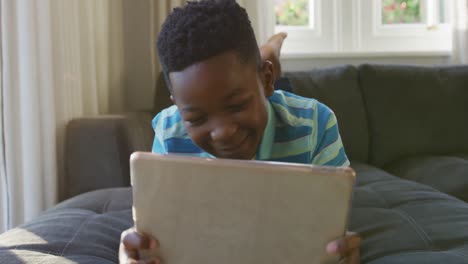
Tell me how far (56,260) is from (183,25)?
1.64 ft

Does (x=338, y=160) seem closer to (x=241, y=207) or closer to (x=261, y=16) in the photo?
(x=241, y=207)

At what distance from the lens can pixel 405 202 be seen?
4.83ft

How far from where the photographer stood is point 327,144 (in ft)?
3.89

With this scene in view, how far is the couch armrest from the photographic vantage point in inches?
68.8

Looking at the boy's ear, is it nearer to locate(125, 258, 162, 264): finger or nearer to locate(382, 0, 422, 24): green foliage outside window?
locate(125, 258, 162, 264): finger

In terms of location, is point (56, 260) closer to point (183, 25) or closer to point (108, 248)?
point (108, 248)

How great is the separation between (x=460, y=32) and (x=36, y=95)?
6.48 feet

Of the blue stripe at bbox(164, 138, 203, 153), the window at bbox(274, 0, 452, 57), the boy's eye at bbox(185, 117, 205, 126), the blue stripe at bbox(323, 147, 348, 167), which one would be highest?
the window at bbox(274, 0, 452, 57)

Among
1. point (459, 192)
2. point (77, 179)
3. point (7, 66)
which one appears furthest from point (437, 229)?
point (7, 66)

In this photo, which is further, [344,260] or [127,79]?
[127,79]

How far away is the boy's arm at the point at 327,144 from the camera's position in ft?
3.81

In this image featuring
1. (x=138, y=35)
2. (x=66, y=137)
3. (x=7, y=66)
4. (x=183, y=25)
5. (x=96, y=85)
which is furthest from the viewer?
(x=138, y=35)

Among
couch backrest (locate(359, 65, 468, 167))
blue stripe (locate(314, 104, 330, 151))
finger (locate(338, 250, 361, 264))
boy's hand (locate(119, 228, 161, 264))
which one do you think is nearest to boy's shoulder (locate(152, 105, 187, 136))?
blue stripe (locate(314, 104, 330, 151))

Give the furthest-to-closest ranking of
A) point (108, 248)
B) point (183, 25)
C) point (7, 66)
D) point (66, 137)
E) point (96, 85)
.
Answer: point (96, 85) → point (66, 137) → point (7, 66) → point (108, 248) → point (183, 25)
